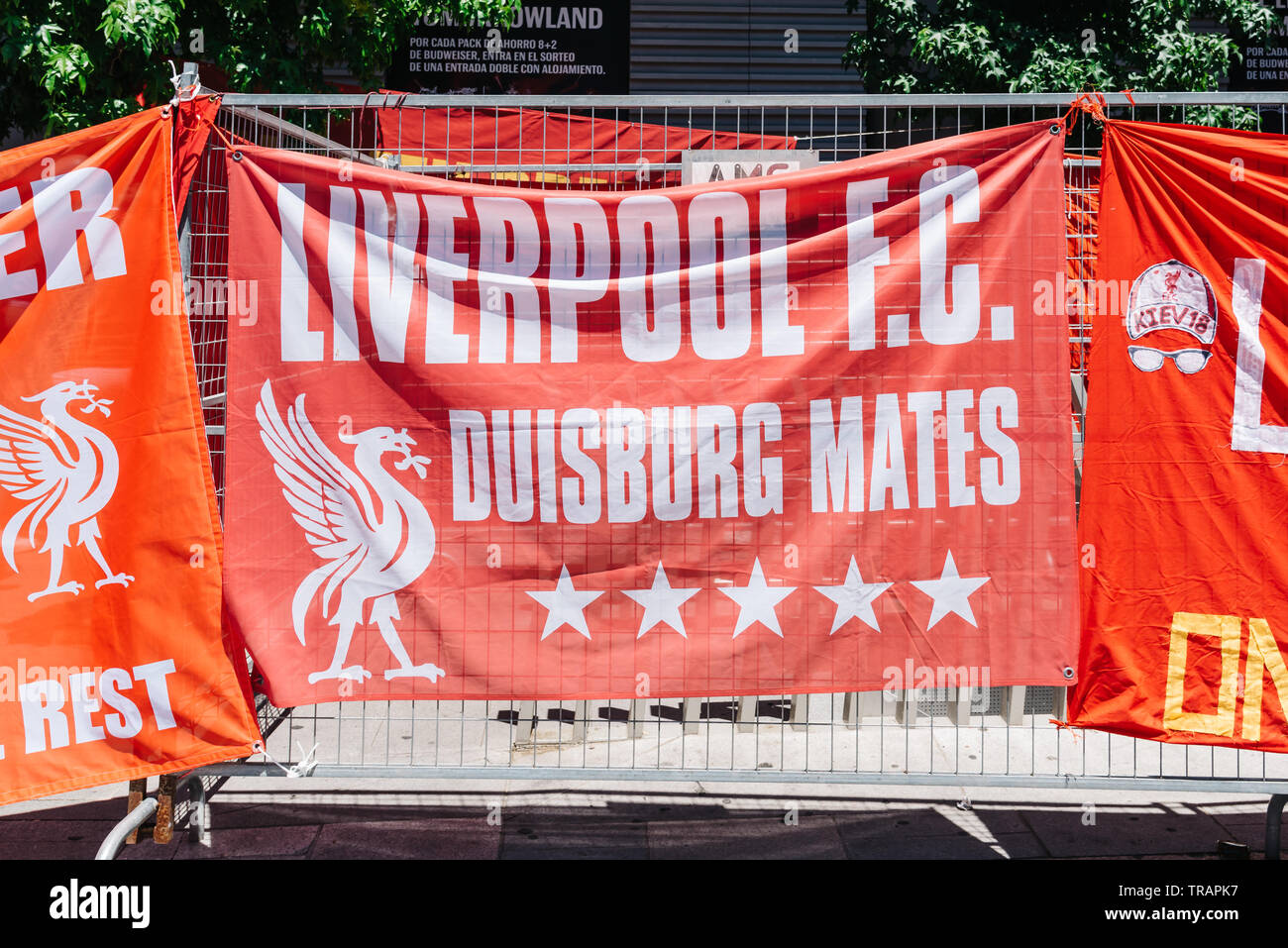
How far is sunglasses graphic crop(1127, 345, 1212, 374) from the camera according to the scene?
4.53m

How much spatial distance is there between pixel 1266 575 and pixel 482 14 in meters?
6.55

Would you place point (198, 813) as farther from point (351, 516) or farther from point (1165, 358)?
point (1165, 358)

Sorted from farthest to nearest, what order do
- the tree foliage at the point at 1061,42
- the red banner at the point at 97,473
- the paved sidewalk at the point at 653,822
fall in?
the tree foliage at the point at 1061,42, the paved sidewalk at the point at 653,822, the red banner at the point at 97,473

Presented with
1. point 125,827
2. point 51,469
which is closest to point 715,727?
point 125,827

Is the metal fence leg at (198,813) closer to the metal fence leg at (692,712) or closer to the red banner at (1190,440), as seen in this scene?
the metal fence leg at (692,712)

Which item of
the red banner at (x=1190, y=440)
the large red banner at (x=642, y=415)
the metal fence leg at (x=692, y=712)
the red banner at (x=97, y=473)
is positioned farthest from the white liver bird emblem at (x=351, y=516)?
the red banner at (x=1190, y=440)

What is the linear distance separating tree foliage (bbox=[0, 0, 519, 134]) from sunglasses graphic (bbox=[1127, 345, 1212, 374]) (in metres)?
5.83

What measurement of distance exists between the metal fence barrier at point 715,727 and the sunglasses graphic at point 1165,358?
346 mm

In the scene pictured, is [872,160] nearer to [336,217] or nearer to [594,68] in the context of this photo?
[336,217]

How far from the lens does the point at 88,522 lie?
14.6 feet

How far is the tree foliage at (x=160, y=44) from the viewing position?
24.6 feet
